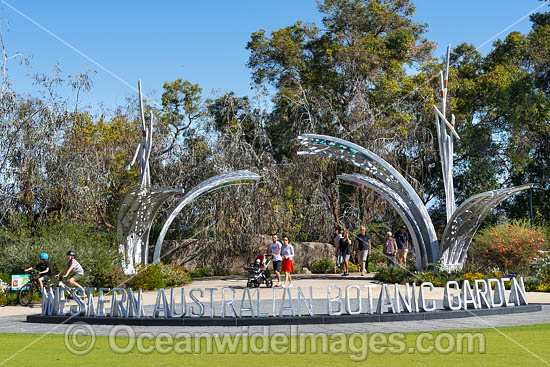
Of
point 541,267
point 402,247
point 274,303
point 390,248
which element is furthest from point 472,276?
point 274,303

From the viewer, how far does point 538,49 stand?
33969 millimetres

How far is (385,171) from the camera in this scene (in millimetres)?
23375

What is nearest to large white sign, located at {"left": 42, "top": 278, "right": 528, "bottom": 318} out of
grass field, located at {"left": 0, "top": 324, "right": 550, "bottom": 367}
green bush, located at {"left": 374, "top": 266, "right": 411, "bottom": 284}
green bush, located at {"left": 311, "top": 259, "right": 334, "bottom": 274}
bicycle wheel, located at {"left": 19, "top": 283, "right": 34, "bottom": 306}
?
grass field, located at {"left": 0, "top": 324, "right": 550, "bottom": 367}

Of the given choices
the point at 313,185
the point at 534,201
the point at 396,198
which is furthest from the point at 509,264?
the point at 534,201

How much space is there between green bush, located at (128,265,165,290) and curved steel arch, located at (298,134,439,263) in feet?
20.6

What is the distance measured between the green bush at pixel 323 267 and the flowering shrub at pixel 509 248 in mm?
7587

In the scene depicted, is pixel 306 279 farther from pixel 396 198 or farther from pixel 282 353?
pixel 282 353

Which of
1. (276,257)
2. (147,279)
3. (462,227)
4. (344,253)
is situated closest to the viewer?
Result: (276,257)

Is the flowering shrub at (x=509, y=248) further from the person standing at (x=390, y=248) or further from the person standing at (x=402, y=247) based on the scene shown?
the person standing at (x=390, y=248)

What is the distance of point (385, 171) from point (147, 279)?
8.92 metres

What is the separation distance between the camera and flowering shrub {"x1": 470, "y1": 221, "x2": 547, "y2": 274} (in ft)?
69.3

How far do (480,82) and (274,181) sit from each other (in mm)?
13115

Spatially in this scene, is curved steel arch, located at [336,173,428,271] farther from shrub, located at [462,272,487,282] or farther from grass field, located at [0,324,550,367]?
grass field, located at [0,324,550,367]

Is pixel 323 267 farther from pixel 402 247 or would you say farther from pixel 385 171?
pixel 385 171
